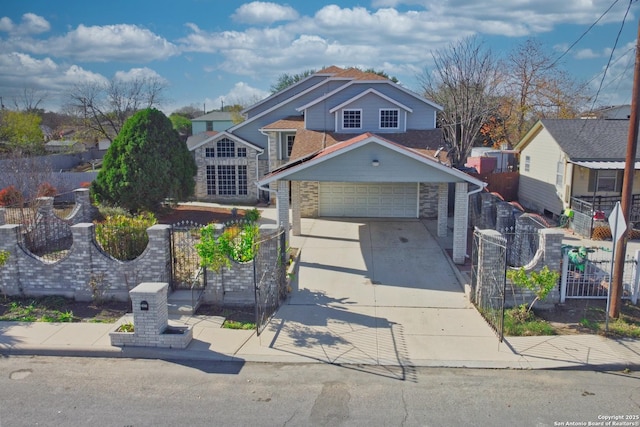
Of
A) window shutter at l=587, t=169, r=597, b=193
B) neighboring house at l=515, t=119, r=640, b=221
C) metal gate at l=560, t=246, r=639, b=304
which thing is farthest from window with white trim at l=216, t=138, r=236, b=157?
metal gate at l=560, t=246, r=639, b=304

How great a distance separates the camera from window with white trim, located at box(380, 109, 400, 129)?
22.5m

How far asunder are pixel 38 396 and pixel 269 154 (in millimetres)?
20235

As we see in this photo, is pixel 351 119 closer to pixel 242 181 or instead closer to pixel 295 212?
pixel 295 212

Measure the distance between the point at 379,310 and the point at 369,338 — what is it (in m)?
1.65

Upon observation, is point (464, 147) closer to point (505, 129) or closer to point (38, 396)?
point (505, 129)

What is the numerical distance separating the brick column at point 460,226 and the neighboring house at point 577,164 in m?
8.03

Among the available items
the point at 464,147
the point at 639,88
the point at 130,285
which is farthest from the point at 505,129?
the point at 130,285

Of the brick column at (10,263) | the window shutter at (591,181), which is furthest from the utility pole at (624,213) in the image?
the brick column at (10,263)

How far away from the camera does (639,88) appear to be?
10312 millimetres

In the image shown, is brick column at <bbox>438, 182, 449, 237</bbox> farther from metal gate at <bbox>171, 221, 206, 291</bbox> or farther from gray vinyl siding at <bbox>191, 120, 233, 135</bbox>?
gray vinyl siding at <bbox>191, 120, 233, 135</bbox>

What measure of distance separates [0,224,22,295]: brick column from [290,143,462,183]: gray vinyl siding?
7578 mm

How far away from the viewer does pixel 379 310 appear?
38.7ft

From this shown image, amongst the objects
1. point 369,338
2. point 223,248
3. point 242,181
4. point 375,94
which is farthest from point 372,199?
point 369,338

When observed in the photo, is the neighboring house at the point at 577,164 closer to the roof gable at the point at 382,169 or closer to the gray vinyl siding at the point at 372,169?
the roof gable at the point at 382,169
